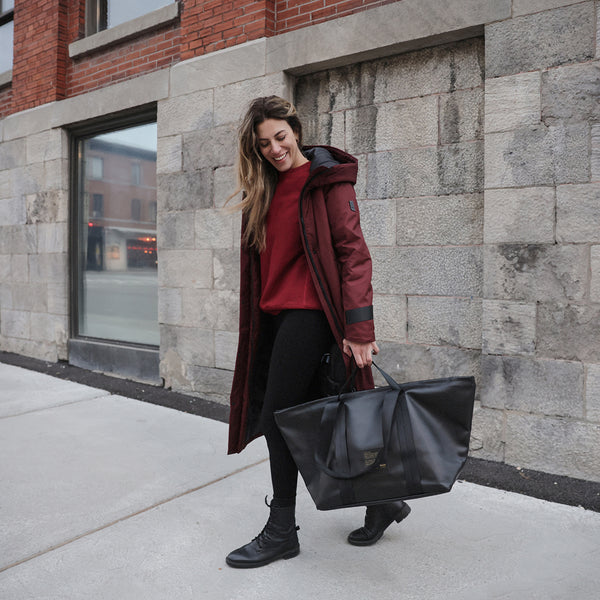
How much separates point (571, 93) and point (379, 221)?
59.9 inches

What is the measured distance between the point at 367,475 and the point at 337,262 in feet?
2.89

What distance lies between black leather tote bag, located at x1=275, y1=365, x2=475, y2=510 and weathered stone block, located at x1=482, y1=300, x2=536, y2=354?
1548 millimetres

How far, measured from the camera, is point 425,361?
412 centimetres

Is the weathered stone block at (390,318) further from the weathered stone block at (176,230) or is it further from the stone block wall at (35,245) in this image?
the stone block wall at (35,245)

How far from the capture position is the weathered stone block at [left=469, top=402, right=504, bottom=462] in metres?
3.67

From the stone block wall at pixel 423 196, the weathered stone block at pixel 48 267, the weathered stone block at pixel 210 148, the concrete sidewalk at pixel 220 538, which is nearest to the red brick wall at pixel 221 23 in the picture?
the weathered stone block at pixel 210 148

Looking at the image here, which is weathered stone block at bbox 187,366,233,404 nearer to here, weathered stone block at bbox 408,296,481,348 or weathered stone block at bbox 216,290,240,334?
weathered stone block at bbox 216,290,240,334

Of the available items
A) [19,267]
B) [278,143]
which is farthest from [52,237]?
[278,143]

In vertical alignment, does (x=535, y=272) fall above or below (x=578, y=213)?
below

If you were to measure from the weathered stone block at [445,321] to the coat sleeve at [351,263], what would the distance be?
70.5 inches

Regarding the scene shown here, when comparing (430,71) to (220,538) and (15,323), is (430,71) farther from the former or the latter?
(15,323)

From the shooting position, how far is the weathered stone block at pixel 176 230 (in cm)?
536

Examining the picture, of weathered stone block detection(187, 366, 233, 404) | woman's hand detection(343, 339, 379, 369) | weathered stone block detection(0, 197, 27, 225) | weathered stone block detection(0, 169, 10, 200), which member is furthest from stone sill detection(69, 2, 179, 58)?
woman's hand detection(343, 339, 379, 369)

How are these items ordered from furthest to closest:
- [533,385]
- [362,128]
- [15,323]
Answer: [15,323], [362,128], [533,385]
